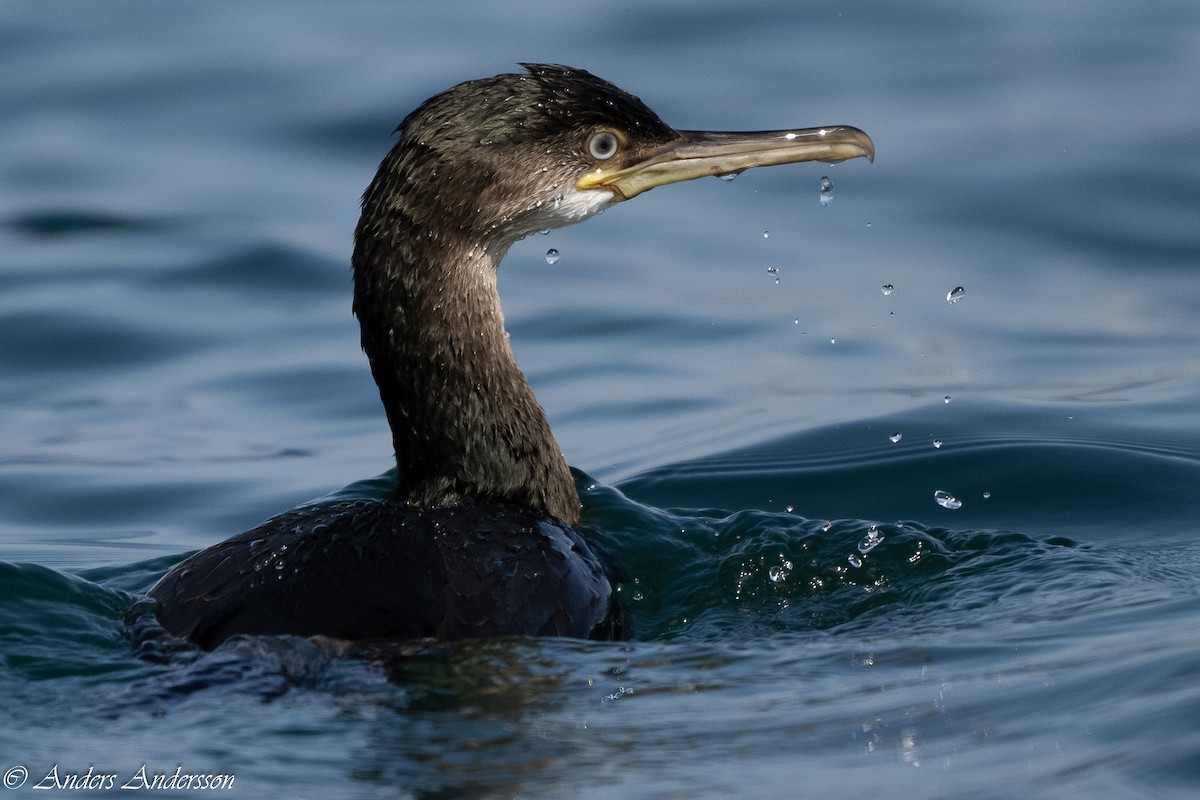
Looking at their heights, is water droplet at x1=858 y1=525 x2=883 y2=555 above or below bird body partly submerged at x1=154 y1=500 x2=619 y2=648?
below

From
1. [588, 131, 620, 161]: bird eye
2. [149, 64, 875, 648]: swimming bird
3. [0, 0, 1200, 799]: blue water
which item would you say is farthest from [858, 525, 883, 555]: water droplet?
[588, 131, 620, 161]: bird eye

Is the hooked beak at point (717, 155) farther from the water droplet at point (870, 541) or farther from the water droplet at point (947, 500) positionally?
the water droplet at point (947, 500)

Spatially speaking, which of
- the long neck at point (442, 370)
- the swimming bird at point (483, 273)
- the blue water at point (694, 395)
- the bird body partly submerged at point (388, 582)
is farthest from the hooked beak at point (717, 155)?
the bird body partly submerged at point (388, 582)

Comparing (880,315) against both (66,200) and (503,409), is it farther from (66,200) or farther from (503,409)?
(66,200)

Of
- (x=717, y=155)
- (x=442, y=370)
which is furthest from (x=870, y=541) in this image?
(x=442, y=370)

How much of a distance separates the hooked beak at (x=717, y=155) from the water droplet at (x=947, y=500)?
147 centimetres

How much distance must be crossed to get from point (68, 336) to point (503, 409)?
409 cm

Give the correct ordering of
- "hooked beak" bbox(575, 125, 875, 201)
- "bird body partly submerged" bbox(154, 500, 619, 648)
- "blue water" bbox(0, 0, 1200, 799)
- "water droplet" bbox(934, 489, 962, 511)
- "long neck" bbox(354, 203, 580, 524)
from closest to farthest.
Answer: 1. "blue water" bbox(0, 0, 1200, 799)
2. "bird body partly submerged" bbox(154, 500, 619, 648)
3. "long neck" bbox(354, 203, 580, 524)
4. "hooked beak" bbox(575, 125, 875, 201)
5. "water droplet" bbox(934, 489, 962, 511)

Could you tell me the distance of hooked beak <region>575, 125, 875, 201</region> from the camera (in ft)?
19.2

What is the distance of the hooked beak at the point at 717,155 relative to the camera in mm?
5852

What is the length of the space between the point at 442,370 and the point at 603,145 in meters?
0.95

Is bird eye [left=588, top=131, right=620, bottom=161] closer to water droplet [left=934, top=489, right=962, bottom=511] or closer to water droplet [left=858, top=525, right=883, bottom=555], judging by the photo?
water droplet [left=858, top=525, right=883, bottom=555]

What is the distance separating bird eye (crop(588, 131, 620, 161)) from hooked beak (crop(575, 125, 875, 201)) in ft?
0.13

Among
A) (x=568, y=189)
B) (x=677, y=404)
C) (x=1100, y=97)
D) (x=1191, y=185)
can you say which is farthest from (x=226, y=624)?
(x=1100, y=97)
